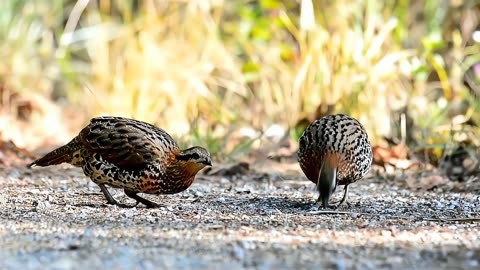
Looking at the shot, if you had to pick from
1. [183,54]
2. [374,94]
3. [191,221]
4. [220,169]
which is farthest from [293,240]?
[183,54]

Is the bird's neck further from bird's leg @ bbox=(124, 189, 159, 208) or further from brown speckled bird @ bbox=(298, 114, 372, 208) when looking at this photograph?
brown speckled bird @ bbox=(298, 114, 372, 208)

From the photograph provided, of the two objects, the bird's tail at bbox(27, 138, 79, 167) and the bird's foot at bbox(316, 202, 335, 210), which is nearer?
the bird's foot at bbox(316, 202, 335, 210)

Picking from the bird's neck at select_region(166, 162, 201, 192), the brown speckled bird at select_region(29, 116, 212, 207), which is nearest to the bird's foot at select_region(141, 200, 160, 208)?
the brown speckled bird at select_region(29, 116, 212, 207)

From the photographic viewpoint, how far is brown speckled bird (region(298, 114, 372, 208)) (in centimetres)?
634

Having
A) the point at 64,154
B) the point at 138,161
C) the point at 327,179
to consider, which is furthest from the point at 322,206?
the point at 64,154

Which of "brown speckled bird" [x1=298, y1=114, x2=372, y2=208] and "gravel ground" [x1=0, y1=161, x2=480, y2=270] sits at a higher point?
"brown speckled bird" [x1=298, y1=114, x2=372, y2=208]

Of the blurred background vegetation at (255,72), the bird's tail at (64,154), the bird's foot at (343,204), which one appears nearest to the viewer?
the bird's foot at (343,204)

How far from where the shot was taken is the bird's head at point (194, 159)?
6297 millimetres

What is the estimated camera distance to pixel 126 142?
6.43 metres

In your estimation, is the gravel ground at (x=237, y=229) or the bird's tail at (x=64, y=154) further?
the bird's tail at (x=64, y=154)

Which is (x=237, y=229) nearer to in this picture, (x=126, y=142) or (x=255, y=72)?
(x=126, y=142)

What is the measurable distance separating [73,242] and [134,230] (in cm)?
47

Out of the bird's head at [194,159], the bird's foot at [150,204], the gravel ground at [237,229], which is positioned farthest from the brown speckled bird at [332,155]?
the bird's foot at [150,204]

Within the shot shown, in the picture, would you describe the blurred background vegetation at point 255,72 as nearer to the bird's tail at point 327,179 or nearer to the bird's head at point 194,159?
the bird's tail at point 327,179
